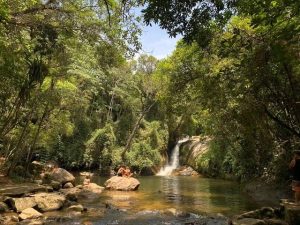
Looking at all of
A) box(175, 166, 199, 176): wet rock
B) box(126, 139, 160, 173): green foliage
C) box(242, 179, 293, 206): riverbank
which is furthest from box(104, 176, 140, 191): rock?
box(175, 166, 199, 176): wet rock

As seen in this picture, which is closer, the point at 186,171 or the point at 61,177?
the point at 61,177

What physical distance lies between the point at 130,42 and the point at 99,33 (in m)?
1.02

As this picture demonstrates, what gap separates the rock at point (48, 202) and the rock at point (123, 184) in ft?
21.6

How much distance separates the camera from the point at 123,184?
21312 mm

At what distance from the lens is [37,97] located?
1889cm

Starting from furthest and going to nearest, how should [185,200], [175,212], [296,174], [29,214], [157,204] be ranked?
[185,200] → [157,204] → [175,212] → [29,214] → [296,174]

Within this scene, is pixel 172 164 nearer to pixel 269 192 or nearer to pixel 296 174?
pixel 269 192

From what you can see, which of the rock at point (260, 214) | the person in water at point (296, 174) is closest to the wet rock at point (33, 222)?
the rock at point (260, 214)

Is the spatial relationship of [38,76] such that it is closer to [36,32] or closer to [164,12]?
[36,32]

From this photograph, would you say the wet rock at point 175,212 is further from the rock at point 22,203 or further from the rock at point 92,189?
the rock at point 92,189

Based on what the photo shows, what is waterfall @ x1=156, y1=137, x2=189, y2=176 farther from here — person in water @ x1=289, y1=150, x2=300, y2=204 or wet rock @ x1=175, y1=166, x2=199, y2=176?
person in water @ x1=289, y1=150, x2=300, y2=204

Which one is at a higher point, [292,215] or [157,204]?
[157,204]

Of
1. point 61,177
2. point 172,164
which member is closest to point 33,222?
point 61,177

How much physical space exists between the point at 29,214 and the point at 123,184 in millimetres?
9060
